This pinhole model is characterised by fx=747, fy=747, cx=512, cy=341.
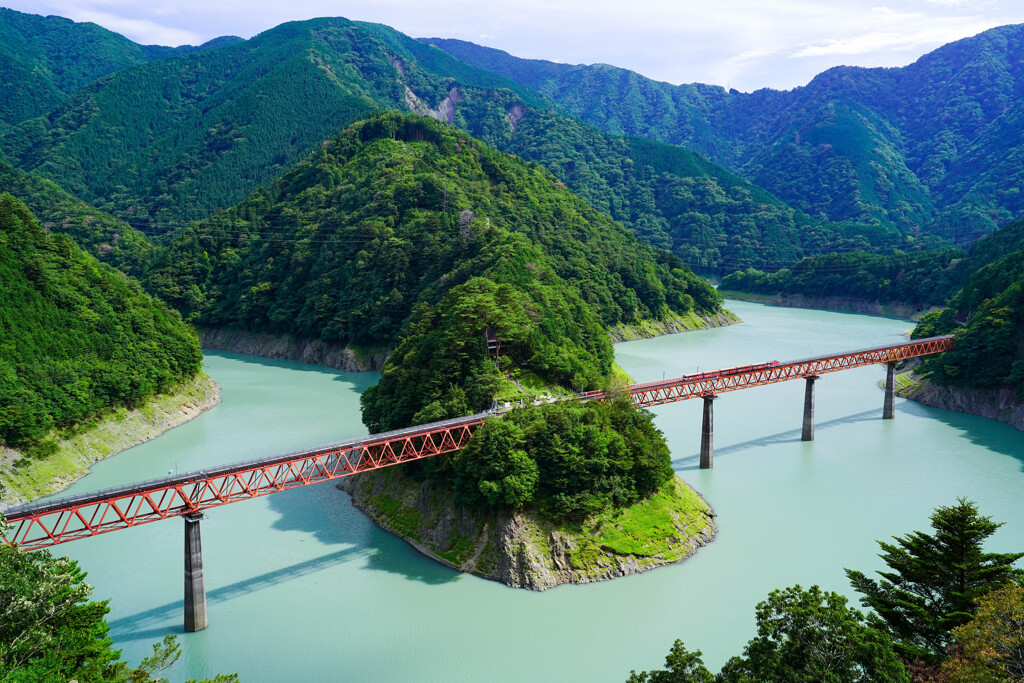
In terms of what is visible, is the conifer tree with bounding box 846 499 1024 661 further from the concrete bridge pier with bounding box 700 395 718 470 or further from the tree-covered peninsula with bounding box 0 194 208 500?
the tree-covered peninsula with bounding box 0 194 208 500

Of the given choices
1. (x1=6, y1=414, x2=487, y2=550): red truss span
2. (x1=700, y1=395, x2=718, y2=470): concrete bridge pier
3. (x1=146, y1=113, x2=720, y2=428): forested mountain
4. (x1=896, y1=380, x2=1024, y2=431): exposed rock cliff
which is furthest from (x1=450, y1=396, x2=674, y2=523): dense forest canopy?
(x1=896, y1=380, x2=1024, y2=431): exposed rock cliff

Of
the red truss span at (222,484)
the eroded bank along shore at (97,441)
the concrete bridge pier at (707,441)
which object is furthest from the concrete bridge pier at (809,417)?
the eroded bank along shore at (97,441)

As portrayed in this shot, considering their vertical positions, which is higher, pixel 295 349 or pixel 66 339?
pixel 66 339

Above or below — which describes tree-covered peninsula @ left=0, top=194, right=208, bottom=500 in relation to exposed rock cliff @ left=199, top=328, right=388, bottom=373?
above

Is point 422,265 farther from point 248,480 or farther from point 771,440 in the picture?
point 248,480

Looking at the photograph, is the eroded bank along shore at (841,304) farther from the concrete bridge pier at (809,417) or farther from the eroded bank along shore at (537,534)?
the eroded bank along shore at (537,534)

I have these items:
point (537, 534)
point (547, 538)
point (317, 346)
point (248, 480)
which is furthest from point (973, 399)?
point (317, 346)
